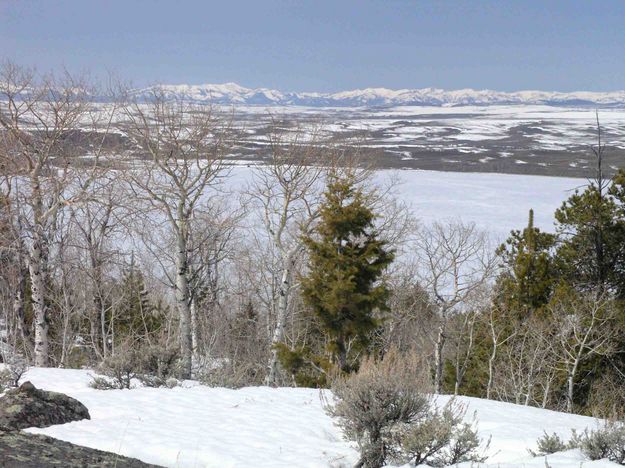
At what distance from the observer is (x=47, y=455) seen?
16.1 ft

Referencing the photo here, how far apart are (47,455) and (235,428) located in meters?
3.24

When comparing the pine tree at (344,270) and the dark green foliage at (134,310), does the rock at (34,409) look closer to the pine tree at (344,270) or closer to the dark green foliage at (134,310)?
the pine tree at (344,270)

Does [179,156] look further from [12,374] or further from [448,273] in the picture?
[448,273]

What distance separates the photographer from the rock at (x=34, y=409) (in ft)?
21.2

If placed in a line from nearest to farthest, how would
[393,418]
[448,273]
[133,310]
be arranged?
1. [393,418]
2. [133,310]
3. [448,273]

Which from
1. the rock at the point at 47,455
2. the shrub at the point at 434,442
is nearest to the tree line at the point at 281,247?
the rock at the point at 47,455

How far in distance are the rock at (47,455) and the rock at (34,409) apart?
1.26 metres

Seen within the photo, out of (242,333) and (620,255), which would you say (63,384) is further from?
(242,333)

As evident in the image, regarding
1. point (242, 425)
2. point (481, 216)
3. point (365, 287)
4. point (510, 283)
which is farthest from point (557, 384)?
point (481, 216)

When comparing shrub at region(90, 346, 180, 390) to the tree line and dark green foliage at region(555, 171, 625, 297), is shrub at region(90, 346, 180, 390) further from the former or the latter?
dark green foliage at region(555, 171, 625, 297)

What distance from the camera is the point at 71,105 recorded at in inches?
624

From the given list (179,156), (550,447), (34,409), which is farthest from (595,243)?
(34,409)

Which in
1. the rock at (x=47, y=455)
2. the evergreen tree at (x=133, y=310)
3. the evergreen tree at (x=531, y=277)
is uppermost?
the rock at (x=47, y=455)

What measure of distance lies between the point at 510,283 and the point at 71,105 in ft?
54.9
